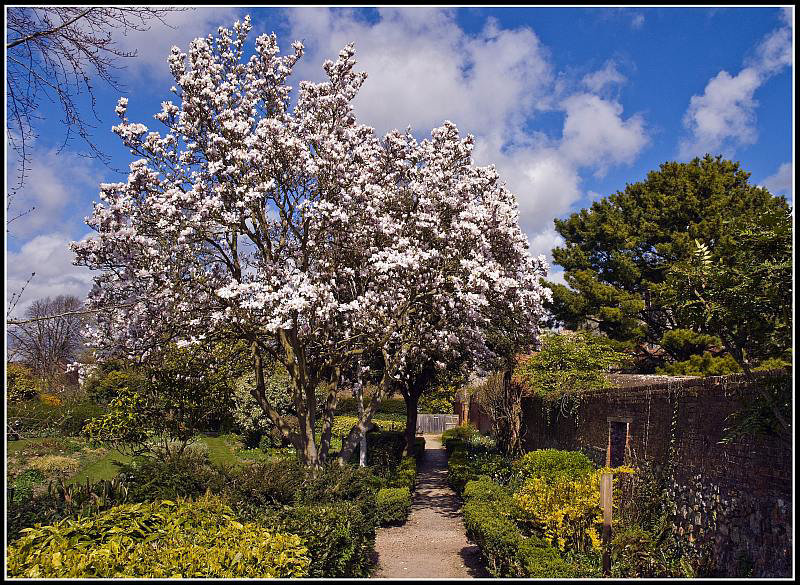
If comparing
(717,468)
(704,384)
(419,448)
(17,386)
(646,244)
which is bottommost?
(419,448)

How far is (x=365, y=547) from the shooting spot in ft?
26.9

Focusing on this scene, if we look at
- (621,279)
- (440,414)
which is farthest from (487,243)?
(440,414)

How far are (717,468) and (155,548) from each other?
6.22 metres

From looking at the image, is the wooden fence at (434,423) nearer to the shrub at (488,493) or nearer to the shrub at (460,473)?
the shrub at (460,473)

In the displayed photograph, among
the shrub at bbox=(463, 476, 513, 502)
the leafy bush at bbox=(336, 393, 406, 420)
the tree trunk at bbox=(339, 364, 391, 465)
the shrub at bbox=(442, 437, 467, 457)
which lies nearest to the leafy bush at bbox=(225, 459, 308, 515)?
the tree trunk at bbox=(339, 364, 391, 465)

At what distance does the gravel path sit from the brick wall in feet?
10.5

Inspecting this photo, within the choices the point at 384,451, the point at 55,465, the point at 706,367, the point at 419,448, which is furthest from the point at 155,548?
the point at 419,448

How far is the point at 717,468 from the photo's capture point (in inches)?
270

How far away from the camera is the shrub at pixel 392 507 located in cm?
1187

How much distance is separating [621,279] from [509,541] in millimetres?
19862

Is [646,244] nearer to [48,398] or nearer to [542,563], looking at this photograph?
[542,563]

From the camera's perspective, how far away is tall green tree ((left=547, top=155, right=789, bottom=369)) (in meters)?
24.0

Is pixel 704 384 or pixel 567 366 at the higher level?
pixel 567 366

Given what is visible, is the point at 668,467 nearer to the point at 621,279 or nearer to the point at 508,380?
the point at 508,380
